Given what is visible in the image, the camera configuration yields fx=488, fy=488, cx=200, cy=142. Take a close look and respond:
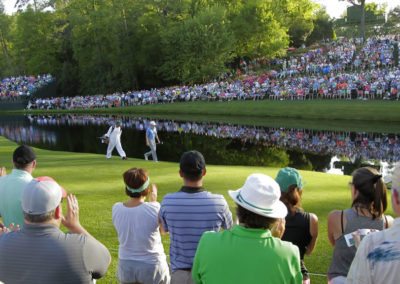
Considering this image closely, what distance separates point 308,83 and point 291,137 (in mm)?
16795

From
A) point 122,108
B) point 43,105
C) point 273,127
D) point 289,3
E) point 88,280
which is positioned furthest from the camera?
point 289,3

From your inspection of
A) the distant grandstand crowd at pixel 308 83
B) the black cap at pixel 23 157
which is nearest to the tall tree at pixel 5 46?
the distant grandstand crowd at pixel 308 83

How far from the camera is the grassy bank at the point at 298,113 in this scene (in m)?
33.6

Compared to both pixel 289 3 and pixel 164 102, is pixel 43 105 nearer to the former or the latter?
pixel 164 102

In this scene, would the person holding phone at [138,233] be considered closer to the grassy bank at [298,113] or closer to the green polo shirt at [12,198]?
the green polo shirt at [12,198]

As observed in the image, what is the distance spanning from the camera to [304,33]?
7638cm

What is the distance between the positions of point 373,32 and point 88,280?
78.5 m

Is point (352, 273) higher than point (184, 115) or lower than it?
higher

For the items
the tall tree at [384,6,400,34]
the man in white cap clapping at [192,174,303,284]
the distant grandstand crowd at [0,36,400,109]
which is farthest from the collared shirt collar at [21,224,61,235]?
the tall tree at [384,6,400,34]

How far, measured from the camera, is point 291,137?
30094mm

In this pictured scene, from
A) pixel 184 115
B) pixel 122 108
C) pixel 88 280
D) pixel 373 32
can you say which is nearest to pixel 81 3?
pixel 122 108

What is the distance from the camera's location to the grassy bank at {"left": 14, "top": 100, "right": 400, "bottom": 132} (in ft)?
110

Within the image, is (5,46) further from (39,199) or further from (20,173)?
(39,199)

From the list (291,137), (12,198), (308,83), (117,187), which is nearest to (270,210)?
(12,198)
